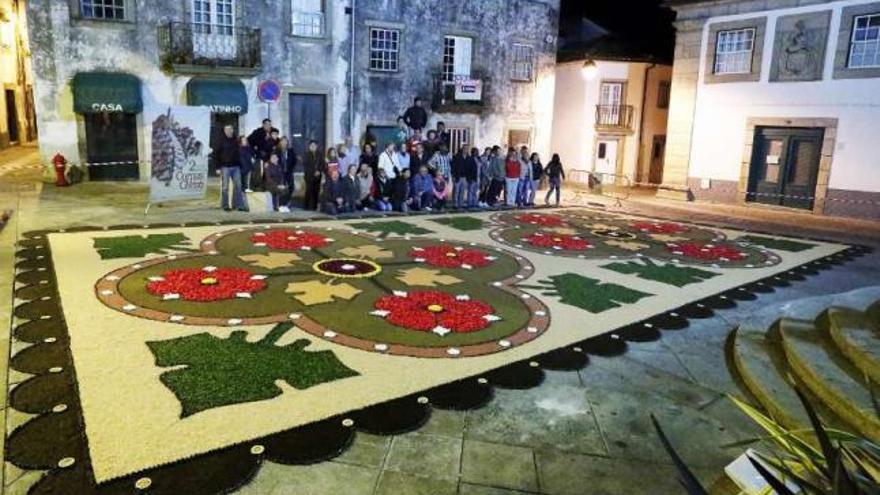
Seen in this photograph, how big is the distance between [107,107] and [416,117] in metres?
8.48

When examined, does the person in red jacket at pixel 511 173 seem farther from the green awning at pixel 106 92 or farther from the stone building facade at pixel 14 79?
the stone building facade at pixel 14 79

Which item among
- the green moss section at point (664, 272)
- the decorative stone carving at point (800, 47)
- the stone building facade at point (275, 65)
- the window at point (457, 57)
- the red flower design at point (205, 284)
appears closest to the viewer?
the red flower design at point (205, 284)

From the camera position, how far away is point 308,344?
550 cm

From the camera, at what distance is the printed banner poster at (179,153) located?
35.8ft

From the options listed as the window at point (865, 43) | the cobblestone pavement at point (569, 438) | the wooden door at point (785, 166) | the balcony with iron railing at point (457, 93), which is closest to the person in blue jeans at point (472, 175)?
the balcony with iron railing at point (457, 93)

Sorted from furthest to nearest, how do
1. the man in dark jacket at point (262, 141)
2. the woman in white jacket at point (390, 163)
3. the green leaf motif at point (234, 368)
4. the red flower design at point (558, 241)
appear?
the woman in white jacket at point (390, 163) < the man in dark jacket at point (262, 141) < the red flower design at point (558, 241) < the green leaf motif at point (234, 368)

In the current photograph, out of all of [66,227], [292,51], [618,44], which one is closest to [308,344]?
[66,227]

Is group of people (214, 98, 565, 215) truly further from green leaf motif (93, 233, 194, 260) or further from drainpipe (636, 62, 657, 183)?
drainpipe (636, 62, 657, 183)

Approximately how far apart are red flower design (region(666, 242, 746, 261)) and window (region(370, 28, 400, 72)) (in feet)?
38.5

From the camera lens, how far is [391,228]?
1142 cm

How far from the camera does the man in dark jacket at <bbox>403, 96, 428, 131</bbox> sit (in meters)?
18.5

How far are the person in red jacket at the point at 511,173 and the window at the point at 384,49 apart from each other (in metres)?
6.00

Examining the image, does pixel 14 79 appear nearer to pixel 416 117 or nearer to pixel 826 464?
pixel 416 117

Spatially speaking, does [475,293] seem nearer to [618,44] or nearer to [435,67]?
[435,67]
